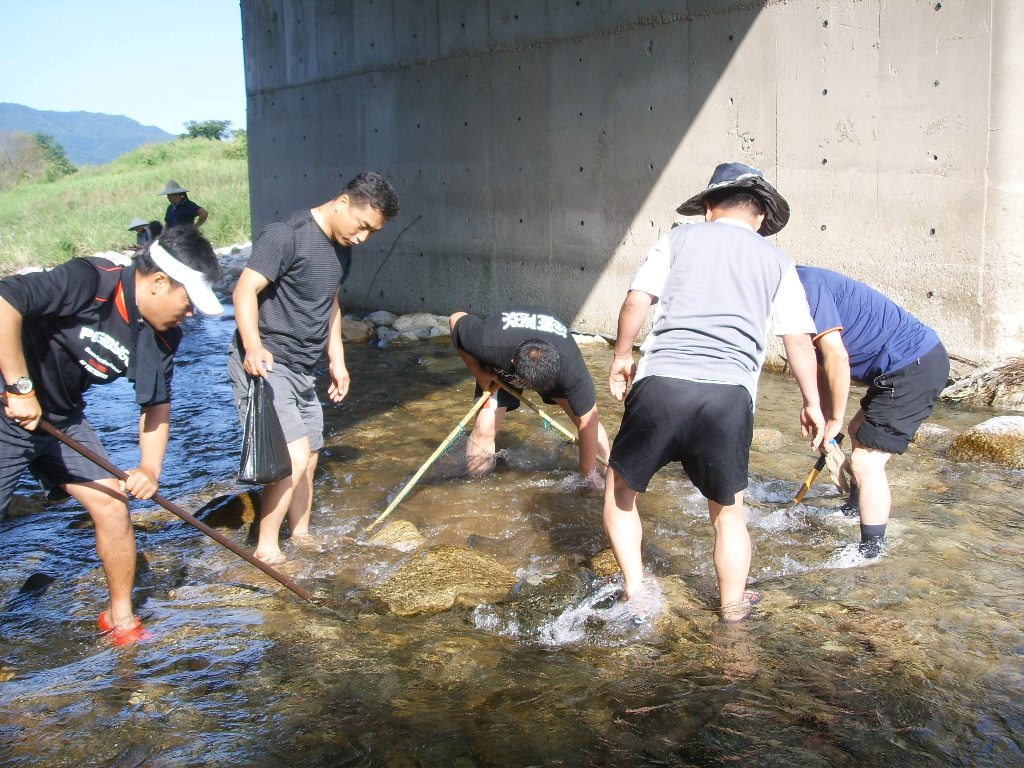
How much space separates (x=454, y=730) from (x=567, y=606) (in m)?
0.92

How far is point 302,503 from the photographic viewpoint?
14.1 feet

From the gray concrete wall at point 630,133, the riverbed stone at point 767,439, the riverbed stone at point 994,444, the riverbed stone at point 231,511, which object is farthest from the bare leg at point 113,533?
the gray concrete wall at point 630,133

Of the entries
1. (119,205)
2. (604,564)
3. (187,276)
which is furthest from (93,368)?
(119,205)

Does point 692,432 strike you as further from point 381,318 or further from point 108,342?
point 381,318

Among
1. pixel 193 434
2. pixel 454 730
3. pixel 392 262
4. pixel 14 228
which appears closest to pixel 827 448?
pixel 454 730

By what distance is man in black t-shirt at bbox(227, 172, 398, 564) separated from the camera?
374 cm

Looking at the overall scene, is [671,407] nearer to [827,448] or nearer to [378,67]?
[827,448]

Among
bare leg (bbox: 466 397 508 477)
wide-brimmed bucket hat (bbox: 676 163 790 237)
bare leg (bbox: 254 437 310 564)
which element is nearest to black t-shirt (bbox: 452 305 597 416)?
bare leg (bbox: 466 397 508 477)

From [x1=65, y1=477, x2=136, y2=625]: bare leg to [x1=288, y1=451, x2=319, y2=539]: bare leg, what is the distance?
937 millimetres

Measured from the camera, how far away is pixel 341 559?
13.8 ft

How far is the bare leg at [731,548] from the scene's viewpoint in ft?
10.5

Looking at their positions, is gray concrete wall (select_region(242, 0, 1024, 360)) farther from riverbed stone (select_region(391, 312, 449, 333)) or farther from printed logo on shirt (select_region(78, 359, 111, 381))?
printed logo on shirt (select_region(78, 359, 111, 381))

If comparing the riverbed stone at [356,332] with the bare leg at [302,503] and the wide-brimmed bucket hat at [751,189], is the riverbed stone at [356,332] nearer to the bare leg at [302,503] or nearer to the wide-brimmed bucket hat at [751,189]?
the bare leg at [302,503]

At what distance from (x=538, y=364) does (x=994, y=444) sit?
9.96ft
